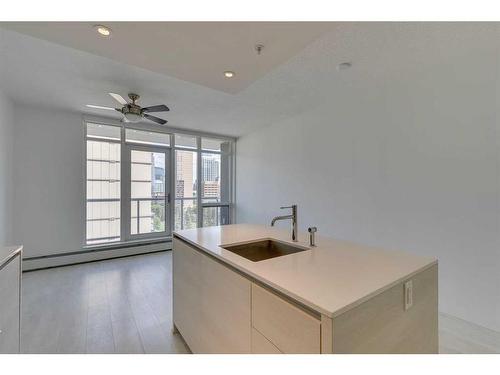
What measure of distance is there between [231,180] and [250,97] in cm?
282

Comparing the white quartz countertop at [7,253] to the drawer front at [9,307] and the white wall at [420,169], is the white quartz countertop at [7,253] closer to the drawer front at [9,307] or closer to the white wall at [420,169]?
the drawer front at [9,307]

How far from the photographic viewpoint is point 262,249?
6.10ft

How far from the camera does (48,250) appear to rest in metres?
3.71

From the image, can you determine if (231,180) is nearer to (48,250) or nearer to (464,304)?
(48,250)

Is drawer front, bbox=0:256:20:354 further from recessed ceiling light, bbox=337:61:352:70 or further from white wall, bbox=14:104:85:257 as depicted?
recessed ceiling light, bbox=337:61:352:70

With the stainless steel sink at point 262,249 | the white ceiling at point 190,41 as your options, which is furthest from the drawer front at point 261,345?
the white ceiling at point 190,41

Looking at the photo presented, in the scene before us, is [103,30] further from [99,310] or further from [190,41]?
[99,310]

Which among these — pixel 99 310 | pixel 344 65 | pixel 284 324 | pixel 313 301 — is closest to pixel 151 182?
pixel 99 310

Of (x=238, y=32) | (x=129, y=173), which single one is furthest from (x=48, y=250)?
(x=238, y=32)

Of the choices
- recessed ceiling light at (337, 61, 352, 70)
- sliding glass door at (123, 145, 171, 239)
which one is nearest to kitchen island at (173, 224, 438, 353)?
recessed ceiling light at (337, 61, 352, 70)

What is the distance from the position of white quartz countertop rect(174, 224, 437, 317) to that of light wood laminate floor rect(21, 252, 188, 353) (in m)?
1.09

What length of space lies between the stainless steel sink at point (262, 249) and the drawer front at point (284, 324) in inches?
24.4

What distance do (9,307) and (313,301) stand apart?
1.74 m
